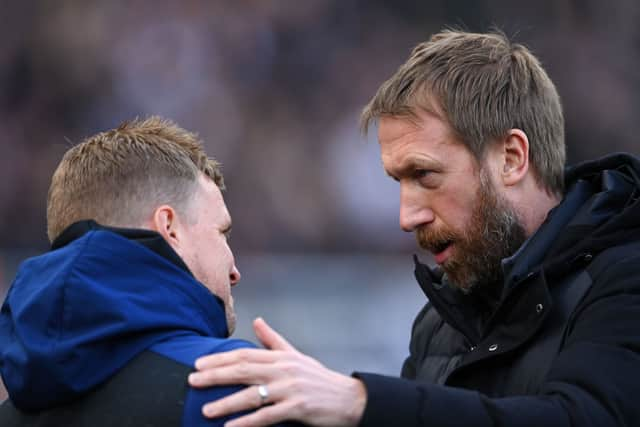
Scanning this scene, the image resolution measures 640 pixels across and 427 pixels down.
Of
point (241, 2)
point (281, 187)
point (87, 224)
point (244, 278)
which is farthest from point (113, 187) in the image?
point (241, 2)

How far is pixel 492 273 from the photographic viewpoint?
2.25 meters

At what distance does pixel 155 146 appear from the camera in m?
1.87

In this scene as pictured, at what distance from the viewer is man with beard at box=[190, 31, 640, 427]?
162cm

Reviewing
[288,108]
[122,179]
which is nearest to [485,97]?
[122,179]

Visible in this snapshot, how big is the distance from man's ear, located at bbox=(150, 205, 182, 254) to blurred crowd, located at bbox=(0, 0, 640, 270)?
169 inches

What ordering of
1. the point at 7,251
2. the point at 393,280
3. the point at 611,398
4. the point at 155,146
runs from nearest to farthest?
1. the point at 611,398
2. the point at 155,146
3. the point at 7,251
4. the point at 393,280

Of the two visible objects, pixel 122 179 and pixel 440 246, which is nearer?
pixel 122 179

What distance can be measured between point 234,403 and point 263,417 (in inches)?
2.0

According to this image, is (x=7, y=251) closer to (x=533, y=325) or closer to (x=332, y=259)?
(x=332, y=259)

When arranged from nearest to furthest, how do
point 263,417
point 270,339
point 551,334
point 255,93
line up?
point 263,417 → point 270,339 → point 551,334 → point 255,93

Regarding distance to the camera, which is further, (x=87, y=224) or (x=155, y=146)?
(x=155, y=146)

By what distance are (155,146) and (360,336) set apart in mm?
4170

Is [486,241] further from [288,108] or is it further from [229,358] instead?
[288,108]

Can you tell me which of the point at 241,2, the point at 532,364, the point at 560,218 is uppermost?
the point at 241,2
